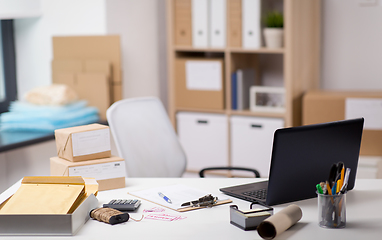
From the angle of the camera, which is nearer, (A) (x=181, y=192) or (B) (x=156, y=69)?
(A) (x=181, y=192)

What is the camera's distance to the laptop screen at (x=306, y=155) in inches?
55.9

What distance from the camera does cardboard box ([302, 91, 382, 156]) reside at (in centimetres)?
291

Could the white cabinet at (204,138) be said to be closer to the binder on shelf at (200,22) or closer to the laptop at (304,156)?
the binder on shelf at (200,22)

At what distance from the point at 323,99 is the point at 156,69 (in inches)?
54.1

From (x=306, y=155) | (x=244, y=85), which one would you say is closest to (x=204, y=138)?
(x=244, y=85)

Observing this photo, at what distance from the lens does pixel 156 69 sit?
3.73m

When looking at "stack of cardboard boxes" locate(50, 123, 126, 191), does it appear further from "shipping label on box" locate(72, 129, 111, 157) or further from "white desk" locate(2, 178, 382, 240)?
"white desk" locate(2, 178, 382, 240)

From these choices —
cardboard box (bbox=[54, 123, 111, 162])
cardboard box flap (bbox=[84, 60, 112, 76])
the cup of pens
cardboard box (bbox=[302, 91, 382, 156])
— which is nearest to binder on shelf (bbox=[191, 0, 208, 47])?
cardboard box flap (bbox=[84, 60, 112, 76])

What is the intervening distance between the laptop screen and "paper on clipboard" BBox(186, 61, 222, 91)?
1.82 meters

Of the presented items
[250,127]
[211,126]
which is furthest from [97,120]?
[250,127]

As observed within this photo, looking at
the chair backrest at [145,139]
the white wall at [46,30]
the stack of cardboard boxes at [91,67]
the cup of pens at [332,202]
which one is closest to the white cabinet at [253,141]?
the stack of cardboard boxes at [91,67]

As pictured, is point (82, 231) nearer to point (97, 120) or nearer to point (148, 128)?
point (148, 128)

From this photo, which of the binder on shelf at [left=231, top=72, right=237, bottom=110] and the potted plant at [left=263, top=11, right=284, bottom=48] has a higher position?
the potted plant at [left=263, top=11, right=284, bottom=48]

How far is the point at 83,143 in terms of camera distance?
1.74 meters
